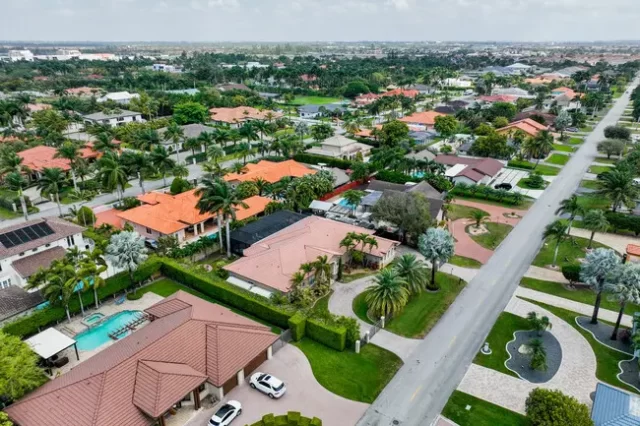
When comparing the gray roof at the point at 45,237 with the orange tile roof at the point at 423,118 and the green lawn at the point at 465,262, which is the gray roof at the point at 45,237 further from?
the orange tile roof at the point at 423,118

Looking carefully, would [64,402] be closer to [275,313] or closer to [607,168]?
[275,313]

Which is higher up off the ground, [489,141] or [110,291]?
[489,141]

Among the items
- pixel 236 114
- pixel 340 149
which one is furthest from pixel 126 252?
pixel 236 114

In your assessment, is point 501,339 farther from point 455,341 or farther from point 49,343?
point 49,343

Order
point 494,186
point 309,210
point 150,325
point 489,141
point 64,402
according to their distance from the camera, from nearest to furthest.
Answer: point 64,402
point 150,325
point 309,210
point 494,186
point 489,141

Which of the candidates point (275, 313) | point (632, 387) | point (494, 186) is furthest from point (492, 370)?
point (494, 186)

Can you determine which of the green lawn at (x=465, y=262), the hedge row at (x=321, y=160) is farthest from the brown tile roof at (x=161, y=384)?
the hedge row at (x=321, y=160)

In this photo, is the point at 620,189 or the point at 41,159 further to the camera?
the point at 41,159
